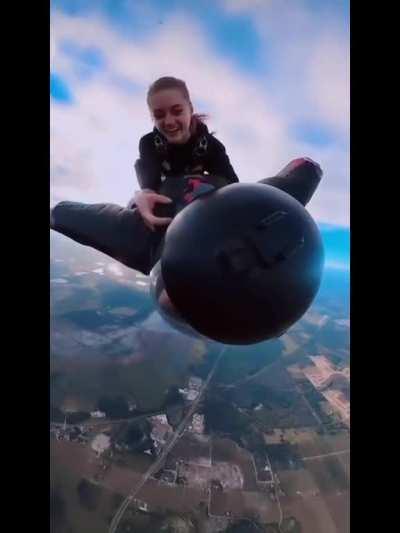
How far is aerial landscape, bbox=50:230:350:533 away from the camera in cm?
657

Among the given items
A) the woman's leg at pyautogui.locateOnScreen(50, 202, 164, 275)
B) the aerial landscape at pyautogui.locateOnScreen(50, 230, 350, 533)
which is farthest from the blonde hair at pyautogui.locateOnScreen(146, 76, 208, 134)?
the aerial landscape at pyautogui.locateOnScreen(50, 230, 350, 533)

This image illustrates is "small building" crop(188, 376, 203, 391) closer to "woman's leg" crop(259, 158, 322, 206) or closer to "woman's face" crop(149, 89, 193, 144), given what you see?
"woman's leg" crop(259, 158, 322, 206)

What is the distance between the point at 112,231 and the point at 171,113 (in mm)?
507

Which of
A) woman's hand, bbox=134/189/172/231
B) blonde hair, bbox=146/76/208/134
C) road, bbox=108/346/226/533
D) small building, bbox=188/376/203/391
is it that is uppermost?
blonde hair, bbox=146/76/208/134

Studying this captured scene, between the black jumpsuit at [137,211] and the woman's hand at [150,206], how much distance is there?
0.16 ft

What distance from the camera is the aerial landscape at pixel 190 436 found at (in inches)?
259

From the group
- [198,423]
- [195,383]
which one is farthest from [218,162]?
[195,383]

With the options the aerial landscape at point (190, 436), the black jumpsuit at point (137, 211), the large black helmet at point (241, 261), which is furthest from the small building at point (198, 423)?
the large black helmet at point (241, 261)

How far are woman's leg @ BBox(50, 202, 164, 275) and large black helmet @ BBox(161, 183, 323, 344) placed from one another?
0.34m

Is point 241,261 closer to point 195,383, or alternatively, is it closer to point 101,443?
point 101,443
